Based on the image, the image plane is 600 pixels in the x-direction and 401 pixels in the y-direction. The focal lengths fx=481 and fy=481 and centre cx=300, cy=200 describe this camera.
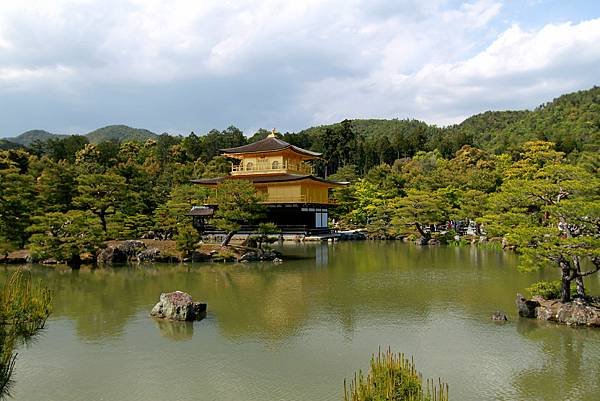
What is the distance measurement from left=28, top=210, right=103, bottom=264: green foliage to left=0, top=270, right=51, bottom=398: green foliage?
14.8m

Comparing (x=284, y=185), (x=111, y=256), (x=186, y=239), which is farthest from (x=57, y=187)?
(x=284, y=185)

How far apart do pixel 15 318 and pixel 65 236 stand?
1576 cm

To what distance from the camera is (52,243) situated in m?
18.0

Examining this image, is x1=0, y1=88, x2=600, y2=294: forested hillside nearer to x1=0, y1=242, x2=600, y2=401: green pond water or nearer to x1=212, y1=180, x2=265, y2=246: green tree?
x1=212, y1=180, x2=265, y2=246: green tree

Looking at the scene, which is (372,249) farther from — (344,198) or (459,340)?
(459,340)

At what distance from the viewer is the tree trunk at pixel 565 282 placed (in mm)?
9279

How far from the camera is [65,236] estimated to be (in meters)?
18.6

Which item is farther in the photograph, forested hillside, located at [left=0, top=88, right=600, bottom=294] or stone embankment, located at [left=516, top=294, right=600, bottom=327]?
forested hillside, located at [left=0, top=88, right=600, bottom=294]

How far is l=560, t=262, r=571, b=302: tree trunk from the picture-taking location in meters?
9.28

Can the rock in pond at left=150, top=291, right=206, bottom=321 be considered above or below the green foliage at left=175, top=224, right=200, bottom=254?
below

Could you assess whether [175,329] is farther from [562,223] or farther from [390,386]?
[562,223]

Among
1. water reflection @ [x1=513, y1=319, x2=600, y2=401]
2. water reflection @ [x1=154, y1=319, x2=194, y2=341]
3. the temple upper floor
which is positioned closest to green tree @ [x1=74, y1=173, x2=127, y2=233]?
the temple upper floor

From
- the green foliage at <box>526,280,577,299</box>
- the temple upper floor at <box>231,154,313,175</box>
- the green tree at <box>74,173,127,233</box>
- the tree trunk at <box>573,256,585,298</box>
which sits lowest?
the green foliage at <box>526,280,577,299</box>

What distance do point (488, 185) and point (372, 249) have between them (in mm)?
11054
